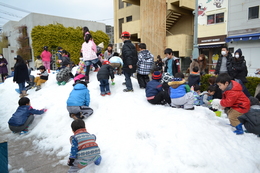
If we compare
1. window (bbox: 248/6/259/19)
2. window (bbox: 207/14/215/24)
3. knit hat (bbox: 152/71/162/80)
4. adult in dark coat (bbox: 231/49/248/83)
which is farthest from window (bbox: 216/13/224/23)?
knit hat (bbox: 152/71/162/80)

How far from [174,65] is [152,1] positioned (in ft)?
48.6

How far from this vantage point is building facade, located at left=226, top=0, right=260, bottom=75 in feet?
47.5

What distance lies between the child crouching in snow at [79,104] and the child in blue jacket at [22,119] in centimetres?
132

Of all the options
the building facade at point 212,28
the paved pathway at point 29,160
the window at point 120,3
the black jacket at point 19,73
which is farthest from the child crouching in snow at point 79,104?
the window at point 120,3

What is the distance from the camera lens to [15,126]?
5.29 meters

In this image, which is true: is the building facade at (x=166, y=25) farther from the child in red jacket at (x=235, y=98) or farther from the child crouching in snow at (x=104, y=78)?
the child in red jacket at (x=235, y=98)

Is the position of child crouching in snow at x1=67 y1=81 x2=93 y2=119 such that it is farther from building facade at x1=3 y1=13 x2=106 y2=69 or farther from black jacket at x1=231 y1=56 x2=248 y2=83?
building facade at x1=3 y1=13 x2=106 y2=69

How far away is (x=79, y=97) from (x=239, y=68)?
18.2 ft

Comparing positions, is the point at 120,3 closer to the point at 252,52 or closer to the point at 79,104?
the point at 252,52

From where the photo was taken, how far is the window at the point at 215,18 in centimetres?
1655

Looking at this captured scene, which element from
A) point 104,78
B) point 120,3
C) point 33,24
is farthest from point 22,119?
point 120,3

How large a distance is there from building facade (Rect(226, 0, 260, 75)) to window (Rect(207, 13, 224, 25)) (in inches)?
27.3

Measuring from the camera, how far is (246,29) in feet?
49.3

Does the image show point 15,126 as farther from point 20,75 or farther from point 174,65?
point 174,65
